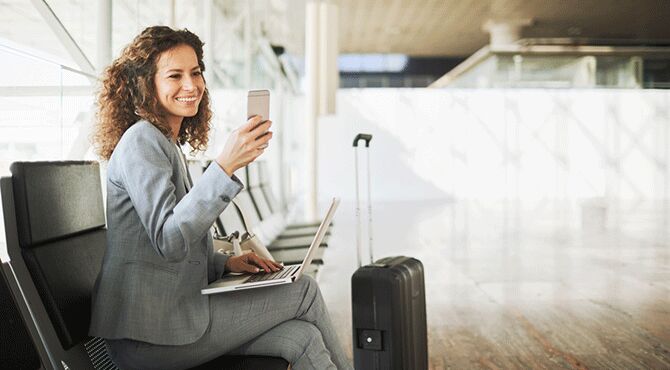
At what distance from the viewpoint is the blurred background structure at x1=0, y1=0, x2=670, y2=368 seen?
13.0 ft

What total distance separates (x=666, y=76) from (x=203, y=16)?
1528 centimetres

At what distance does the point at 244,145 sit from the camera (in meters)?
1.70

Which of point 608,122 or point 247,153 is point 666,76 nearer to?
point 608,122

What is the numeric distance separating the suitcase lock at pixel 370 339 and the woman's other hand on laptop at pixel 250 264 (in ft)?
2.10

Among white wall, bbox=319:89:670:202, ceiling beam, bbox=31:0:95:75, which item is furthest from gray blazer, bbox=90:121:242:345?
white wall, bbox=319:89:670:202

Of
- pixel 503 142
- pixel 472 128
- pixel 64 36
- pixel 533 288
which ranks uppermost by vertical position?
pixel 472 128

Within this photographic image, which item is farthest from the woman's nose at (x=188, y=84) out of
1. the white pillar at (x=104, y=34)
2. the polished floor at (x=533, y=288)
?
the polished floor at (x=533, y=288)

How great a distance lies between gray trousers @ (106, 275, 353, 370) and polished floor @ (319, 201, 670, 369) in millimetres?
1667

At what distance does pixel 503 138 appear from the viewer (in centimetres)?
1838

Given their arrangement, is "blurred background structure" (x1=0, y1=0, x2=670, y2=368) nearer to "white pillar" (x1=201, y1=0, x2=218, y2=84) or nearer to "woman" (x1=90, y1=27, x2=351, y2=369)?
"white pillar" (x1=201, y1=0, x2=218, y2=84)

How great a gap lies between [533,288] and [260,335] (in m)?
4.14

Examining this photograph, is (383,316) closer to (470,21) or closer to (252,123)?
(252,123)

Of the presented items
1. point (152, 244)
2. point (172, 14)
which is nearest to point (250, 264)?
point (152, 244)

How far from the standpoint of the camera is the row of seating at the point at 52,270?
1479 mm
